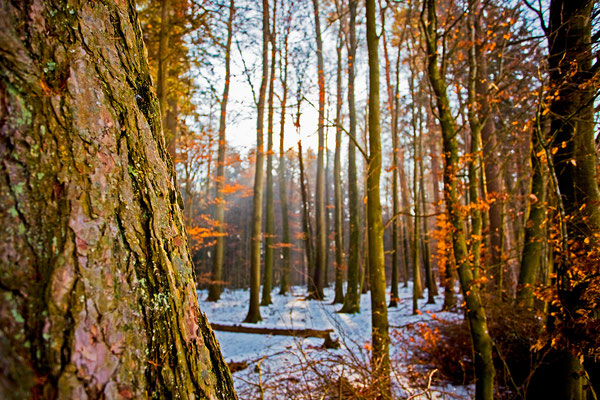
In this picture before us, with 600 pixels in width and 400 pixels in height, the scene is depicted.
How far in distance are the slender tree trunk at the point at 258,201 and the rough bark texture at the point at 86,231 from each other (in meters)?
8.02

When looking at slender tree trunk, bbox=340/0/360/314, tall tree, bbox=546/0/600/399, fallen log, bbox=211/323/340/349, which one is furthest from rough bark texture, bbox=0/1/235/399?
slender tree trunk, bbox=340/0/360/314

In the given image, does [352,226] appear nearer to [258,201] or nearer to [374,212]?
[258,201]

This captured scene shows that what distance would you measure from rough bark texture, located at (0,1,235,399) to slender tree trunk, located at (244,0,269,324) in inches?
316

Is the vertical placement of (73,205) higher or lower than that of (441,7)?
lower

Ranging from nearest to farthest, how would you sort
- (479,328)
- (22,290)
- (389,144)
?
(22,290)
(479,328)
(389,144)

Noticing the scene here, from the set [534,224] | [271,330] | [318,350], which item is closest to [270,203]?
[271,330]

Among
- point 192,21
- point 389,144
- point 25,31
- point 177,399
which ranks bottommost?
point 177,399

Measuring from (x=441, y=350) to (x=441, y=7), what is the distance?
9134 mm

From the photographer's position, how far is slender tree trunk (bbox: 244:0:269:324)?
8789mm

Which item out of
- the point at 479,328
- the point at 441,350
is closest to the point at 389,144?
the point at 441,350

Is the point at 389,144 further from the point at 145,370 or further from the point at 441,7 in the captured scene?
the point at 145,370

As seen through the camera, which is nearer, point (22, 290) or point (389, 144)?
point (22, 290)

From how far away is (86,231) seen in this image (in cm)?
64

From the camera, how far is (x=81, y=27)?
2.48ft
